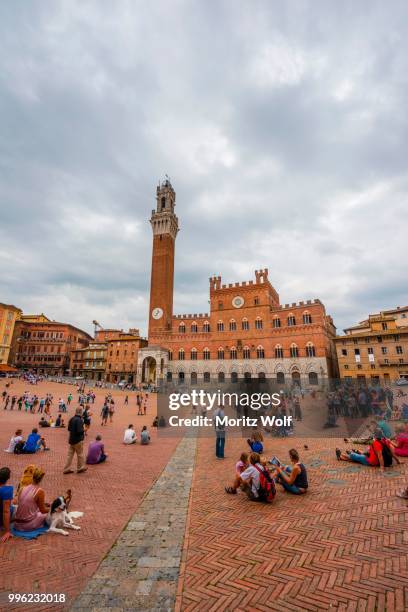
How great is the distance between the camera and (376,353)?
36906 mm

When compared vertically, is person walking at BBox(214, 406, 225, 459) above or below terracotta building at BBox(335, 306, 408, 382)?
below

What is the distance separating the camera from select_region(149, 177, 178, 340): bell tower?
152 feet

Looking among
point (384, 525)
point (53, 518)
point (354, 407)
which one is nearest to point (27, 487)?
point (53, 518)

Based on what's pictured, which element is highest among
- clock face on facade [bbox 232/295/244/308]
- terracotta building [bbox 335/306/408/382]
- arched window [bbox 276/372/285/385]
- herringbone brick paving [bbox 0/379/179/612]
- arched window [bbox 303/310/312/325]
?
clock face on facade [bbox 232/295/244/308]

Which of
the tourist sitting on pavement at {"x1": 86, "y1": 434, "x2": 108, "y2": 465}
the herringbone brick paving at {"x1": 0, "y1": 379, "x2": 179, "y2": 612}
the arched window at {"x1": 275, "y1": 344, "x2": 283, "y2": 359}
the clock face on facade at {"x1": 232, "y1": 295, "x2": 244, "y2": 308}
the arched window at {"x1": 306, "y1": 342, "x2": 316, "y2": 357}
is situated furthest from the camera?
the clock face on facade at {"x1": 232, "y1": 295, "x2": 244, "y2": 308}

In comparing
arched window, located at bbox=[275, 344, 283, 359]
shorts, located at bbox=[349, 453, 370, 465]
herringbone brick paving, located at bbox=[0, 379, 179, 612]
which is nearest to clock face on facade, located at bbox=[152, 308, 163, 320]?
arched window, located at bbox=[275, 344, 283, 359]

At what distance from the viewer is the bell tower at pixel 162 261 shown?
46.4 m

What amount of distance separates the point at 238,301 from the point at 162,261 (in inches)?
578

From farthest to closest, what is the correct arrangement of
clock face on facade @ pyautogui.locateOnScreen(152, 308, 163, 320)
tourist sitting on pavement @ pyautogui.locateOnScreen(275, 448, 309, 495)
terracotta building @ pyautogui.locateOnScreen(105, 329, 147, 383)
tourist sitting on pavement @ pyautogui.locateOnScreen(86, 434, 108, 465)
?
1. terracotta building @ pyautogui.locateOnScreen(105, 329, 147, 383)
2. clock face on facade @ pyautogui.locateOnScreen(152, 308, 163, 320)
3. tourist sitting on pavement @ pyautogui.locateOnScreen(86, 434, 108, 465)
4. tourist sitting on pavement @ pyautogui.locateOnScreen(275, 448, 309, 495)

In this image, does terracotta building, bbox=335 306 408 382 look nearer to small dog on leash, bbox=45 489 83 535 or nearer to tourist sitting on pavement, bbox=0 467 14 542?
small dog on leash, bbox=45 489 83 535

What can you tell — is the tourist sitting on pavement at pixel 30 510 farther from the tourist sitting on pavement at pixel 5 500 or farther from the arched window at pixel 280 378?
the arched window at pixel 280 378

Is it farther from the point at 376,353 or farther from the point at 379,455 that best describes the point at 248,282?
the point at 379,455

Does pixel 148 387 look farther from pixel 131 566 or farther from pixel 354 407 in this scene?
pixel 131 566

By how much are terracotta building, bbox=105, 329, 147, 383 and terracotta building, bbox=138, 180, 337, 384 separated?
8.00 metres
